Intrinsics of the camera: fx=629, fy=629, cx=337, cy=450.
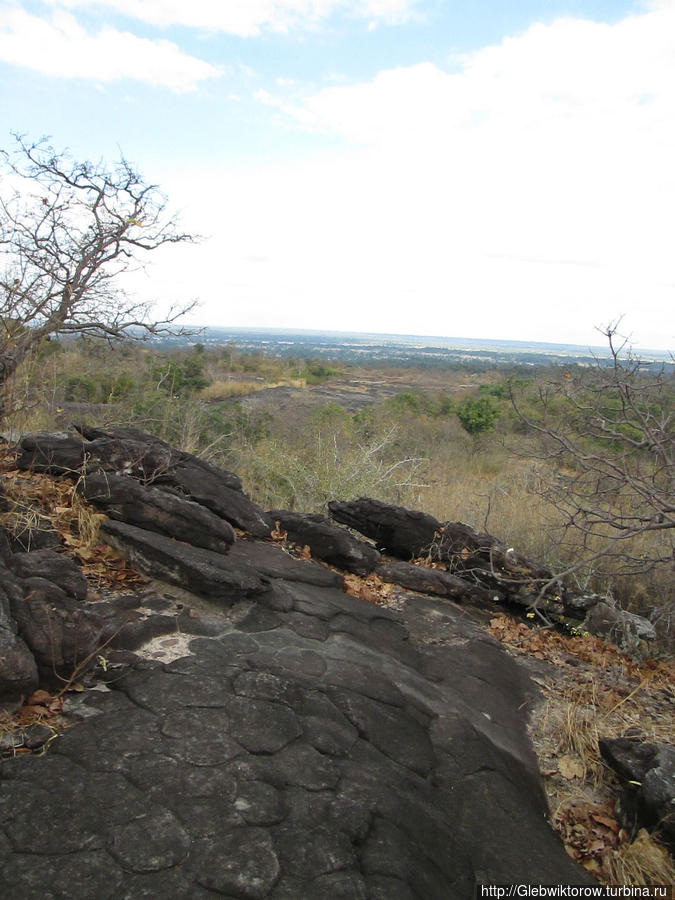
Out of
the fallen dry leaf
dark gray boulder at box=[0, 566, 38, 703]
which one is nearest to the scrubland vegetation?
the fallen dry leaf

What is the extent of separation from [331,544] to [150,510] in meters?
1.97

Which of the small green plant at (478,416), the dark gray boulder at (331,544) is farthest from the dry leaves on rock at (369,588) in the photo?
the small green plant at (478,416)

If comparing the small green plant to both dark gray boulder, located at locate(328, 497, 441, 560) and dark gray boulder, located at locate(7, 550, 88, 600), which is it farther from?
dark gray boulder, located at locate(7, 550, 88, 600)

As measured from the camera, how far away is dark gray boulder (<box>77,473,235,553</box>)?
4.86 metres

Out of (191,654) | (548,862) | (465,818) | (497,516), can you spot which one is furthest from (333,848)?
(497,516)

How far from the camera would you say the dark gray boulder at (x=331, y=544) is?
6207 mm

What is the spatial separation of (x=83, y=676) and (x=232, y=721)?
2.55 ft

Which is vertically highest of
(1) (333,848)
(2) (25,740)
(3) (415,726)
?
(2) (25,740)

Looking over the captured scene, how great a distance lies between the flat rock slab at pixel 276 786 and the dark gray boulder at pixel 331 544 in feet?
6.15

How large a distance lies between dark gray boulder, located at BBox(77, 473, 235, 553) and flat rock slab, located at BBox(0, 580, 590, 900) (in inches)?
36.2

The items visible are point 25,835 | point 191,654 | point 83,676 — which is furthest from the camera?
point 191,654

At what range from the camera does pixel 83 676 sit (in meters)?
3.06

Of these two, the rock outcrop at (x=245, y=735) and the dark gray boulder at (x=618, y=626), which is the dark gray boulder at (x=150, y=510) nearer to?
the rock outcrop at (x=245, y=735)

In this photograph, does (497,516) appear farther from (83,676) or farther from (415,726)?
(83,676)
